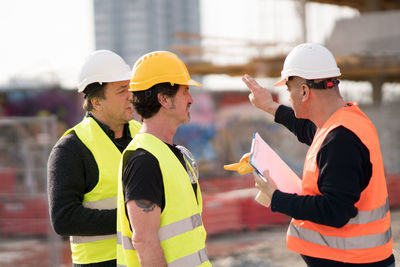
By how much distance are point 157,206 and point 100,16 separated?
455ft

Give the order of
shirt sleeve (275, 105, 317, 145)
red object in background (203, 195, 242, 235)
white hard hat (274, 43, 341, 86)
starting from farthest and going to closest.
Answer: red object in background (203, 195, 242, 235) → shirt sleeve (275, 105, 317, 145) → white hard hat (274, 43, 341, 86)

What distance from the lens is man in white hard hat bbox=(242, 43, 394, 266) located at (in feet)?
8.83

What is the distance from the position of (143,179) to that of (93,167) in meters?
0.83

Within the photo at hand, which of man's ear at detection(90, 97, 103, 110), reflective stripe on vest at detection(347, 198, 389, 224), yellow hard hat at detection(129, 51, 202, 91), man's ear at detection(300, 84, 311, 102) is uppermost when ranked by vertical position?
yellow hard hat at detection(129, 51, 202, 91)

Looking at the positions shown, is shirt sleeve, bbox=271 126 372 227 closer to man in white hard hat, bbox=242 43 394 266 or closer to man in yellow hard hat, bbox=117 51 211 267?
man in white hard hat, bbox=242 43 394 266

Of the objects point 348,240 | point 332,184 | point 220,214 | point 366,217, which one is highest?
point 332,184

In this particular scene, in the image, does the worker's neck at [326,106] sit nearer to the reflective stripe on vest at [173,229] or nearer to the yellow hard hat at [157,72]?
the yellow hard hat at [157,72]

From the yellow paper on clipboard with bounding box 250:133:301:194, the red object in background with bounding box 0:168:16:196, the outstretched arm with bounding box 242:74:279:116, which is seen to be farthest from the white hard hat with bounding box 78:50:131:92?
the red object in background with bounding box 0:168:16:196

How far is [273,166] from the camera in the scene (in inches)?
121

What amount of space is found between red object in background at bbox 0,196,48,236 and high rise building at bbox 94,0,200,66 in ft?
361

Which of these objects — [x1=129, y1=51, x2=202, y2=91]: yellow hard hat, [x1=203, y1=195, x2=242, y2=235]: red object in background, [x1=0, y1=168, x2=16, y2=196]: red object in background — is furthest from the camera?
[x1=0, y1=168, x2=16, y2=196]: red object in background

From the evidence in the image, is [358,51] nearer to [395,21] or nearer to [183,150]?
[395,21]

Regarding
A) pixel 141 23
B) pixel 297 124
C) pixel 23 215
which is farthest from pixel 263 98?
pixel 141 23

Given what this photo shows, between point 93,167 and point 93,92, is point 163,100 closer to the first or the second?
point 93,167
